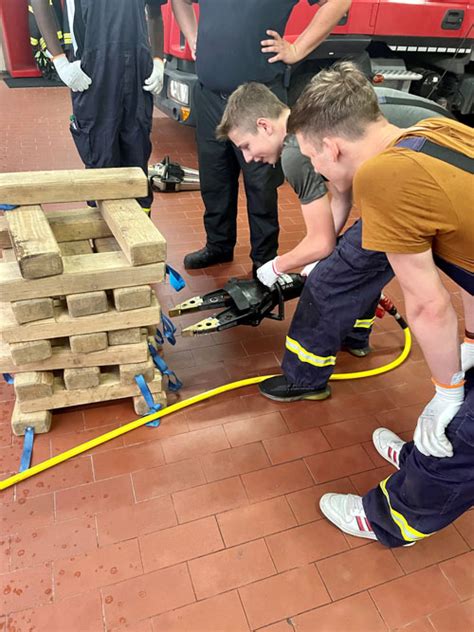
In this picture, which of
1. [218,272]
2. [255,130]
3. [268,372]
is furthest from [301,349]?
[218,272]

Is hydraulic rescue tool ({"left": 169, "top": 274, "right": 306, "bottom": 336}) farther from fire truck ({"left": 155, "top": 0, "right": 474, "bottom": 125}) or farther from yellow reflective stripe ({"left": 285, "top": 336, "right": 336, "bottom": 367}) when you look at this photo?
fire truck ({"left": 155, "top": 0, "right": 474, "bottom": 125})

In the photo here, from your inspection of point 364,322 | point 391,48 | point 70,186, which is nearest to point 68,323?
point 70,186

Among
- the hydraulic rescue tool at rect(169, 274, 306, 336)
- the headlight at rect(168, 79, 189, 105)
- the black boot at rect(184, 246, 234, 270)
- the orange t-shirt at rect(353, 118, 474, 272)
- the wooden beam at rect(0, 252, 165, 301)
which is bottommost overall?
the black boot at rect(184, 246, 234, 270)

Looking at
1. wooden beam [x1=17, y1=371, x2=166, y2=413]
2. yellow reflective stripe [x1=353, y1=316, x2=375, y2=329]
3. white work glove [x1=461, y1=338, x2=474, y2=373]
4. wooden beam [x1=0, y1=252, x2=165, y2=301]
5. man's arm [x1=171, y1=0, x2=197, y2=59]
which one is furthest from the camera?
man's arm [x1=171, y1=0, x2=197, y2=59]

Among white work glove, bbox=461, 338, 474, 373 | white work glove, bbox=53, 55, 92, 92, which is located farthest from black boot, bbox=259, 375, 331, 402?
white work glove, bbox=53, 55, 92, 92

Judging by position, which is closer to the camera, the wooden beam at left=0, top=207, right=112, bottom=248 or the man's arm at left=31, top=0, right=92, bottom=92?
the wooden beam at left=0, top=207, right=112, bottom=248

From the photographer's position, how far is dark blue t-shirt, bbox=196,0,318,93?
9.18 feet

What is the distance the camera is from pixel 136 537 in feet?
6.00

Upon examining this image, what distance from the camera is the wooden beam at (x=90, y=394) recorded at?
218 centimetres

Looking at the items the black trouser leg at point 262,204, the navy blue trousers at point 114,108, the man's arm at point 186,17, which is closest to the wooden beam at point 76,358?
the black trouser leg at point 262,204

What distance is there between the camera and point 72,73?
111 inches

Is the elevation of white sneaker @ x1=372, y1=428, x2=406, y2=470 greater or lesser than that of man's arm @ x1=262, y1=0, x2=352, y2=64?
lesser

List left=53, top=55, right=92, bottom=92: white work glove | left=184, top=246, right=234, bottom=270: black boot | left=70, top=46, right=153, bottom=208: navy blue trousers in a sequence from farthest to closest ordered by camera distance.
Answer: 1. left=184, top=246, right=234, bottom=270: black boot
2. left=70, top=46, right=153, bottom=208: navy blue trousers
3. left=53, top=55, right=92, bottom=92: white work glove

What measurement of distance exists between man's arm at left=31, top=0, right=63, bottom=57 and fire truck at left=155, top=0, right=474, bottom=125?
6.14 ft
